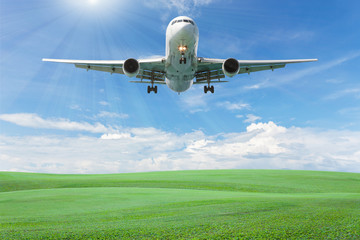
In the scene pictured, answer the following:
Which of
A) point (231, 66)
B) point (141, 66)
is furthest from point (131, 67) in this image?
point (231, 66)

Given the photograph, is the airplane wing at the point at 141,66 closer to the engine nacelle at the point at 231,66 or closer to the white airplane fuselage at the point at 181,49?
the white airplane fuselage at the point at 181,49

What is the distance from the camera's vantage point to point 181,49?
22.5 m

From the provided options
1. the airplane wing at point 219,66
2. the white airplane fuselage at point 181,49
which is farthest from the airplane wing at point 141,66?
the airplane wing at point 219,66

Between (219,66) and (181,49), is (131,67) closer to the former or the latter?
(181,49)

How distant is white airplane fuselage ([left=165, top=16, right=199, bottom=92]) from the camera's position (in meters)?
21.8

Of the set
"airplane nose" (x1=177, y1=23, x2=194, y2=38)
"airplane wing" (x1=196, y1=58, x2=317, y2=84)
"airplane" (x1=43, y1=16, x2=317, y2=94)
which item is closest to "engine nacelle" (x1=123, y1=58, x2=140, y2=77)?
"airplane" (x1=43, y1=16, x2=317, y2=94)

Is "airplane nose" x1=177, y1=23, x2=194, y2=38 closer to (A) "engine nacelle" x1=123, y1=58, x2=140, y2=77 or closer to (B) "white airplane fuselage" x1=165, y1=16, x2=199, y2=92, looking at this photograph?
(B) "white airplane fuselage" x1=165, y1=16, x2=199, y2=92

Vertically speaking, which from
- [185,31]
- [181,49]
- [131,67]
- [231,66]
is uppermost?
[185,31]

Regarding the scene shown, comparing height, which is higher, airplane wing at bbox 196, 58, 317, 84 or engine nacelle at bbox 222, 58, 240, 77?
airplane wing at bbox 196, 58, 317, 84

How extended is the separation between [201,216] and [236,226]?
5.74ft

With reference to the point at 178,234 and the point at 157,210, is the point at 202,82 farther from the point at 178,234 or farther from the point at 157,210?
the point at 178,234

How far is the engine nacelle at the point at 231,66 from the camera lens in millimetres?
23453

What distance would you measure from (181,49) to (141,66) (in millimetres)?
6282

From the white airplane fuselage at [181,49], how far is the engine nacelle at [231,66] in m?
3.00
